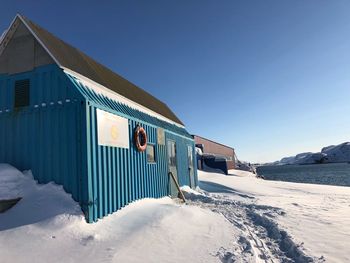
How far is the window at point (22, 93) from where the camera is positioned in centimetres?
882

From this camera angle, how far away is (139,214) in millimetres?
8359

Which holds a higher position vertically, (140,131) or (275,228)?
(140,131)

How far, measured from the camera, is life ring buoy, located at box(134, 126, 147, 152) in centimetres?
1055

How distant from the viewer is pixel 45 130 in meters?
8.29

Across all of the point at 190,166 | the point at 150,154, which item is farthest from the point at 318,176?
the point at 150,154

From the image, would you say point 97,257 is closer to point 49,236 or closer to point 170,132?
point 49,236

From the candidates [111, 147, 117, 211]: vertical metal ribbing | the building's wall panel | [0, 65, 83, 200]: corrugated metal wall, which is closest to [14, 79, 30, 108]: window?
[0, 65, 83, 200]: corrugated metal wall

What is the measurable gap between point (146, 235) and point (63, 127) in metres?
3.52

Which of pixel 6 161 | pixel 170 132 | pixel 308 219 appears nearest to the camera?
pixel 6 161

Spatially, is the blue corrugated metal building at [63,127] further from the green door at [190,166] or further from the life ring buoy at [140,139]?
the green door at [190,166]

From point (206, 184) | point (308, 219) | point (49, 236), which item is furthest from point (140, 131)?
point (206, 184)

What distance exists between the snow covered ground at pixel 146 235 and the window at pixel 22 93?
6.35 feet

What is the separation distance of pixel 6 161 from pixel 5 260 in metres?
3.96

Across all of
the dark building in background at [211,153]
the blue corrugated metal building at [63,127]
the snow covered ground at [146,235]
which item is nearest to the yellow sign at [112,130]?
the blue corrugated metal building at [63,127]
